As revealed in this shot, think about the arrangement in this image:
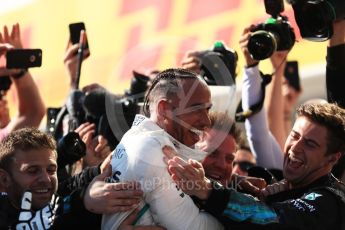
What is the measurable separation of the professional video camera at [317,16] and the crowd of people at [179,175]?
19 centimetres

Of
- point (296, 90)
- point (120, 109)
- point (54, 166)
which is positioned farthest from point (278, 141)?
point (54, 166)

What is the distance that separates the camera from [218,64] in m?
4.30

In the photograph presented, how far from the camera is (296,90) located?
562cm

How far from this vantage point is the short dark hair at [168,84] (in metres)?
2.91

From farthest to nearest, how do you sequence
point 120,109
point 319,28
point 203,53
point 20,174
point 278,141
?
1. point 278,141
2. point 203,53
3. point 120,109
4. point 319,28
5. point 20,174

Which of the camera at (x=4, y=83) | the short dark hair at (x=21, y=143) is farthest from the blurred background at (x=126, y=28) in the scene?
the short dark hair at (x=21, y=143)

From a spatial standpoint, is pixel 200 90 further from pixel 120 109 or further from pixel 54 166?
pixel 120 109

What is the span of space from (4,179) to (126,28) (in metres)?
5.83

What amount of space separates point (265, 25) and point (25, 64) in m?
1.19

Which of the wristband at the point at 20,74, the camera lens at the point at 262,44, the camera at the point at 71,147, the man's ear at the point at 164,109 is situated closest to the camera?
the man's ear at the point at 164,109

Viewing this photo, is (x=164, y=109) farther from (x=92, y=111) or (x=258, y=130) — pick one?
(x=258, y=130)

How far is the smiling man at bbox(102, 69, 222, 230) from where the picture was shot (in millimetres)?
2779

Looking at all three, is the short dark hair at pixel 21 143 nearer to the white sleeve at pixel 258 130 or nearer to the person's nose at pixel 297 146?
the person's nose at pixel 297 146

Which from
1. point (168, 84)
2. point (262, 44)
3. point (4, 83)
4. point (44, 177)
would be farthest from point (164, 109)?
point (4, 83)
